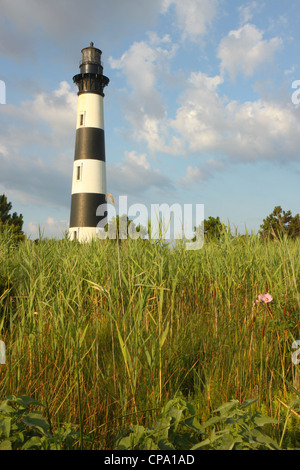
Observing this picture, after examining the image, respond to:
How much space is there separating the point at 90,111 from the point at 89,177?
148 inches

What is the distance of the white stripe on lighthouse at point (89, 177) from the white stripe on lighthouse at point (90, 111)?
2.11m

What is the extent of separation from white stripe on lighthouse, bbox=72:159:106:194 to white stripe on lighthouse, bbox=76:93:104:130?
211cm

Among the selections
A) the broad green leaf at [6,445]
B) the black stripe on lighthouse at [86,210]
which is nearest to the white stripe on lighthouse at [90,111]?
the black stripe on lighthouse at [86,210]

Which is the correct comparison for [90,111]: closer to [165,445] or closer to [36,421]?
[36,421]

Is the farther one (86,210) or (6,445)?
(86,210)

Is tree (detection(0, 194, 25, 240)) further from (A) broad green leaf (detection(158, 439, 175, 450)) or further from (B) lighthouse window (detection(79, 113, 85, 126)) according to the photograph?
(A) broad green leaf (detection(158, 439, 175, 450))

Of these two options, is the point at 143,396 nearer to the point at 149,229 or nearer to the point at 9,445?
the point at 9,445

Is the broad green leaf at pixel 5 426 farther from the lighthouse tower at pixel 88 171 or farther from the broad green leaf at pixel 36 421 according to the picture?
the lighthouse tower at pixel 88 171

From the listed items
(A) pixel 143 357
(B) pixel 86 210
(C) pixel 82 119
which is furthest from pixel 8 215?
(A) pixel 143 357

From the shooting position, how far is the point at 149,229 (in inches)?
113

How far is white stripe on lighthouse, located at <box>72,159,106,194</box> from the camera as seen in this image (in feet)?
55.7

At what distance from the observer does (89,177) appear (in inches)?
669

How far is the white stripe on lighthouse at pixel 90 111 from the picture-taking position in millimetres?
17859

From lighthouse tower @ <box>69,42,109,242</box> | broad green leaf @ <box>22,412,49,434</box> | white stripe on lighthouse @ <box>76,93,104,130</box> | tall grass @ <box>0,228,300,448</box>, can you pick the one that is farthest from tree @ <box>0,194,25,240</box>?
broad green leaf @ <box>22,412,49,434</box>
